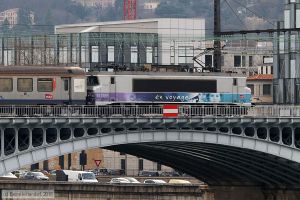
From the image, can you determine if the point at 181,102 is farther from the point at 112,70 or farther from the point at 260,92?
the point at 260,92

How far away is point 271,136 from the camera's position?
129750 millimetres

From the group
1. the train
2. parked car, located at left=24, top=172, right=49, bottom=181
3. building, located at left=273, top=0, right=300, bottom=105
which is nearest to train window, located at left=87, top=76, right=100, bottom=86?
the train

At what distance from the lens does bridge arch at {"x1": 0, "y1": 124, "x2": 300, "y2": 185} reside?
112875 millimetres

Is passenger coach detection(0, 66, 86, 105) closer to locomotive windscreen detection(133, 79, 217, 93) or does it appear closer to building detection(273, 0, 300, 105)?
locomotive windscreen detection(133, 79, 217, 93)

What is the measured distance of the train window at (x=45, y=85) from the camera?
Result: 11906cm

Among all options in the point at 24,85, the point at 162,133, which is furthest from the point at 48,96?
the point at 162,133

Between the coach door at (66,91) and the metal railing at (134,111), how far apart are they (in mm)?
1939

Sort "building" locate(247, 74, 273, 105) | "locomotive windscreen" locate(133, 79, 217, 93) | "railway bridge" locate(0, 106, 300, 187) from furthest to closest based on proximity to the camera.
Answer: "building" locate(247, 74, 273, 105)
"locomotive windscreen" locate(133, 79, 217, 93)
"railway bridge" locate(0, 106, 300, 187)

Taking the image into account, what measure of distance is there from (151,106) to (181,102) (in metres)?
5.69

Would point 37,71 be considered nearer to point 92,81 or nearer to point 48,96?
point 48,96

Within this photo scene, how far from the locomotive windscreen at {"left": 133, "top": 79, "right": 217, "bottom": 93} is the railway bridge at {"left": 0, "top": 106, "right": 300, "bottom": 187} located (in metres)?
3.46

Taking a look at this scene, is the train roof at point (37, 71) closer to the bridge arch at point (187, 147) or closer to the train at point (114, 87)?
the train at point (114, 87)

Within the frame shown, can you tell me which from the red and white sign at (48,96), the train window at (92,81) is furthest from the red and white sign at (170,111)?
the red and white sign at (48,96)

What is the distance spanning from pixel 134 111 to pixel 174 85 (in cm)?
796
